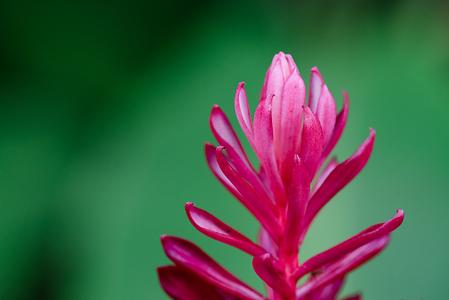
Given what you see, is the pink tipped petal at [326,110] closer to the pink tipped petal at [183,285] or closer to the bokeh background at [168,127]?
the pink tipped petal at [183,285]

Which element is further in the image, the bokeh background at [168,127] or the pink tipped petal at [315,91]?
the bokeh background at [168,127]

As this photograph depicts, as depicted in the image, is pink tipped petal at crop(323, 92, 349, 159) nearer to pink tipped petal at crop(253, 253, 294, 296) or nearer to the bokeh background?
pink tipped petal at crop(253, 253, 294, 296)

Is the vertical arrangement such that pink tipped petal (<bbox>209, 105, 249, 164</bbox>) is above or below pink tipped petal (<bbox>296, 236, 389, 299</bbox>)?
above

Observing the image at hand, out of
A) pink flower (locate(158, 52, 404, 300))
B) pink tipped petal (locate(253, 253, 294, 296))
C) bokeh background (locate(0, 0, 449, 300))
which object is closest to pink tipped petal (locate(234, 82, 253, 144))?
pink flower (locate(158, 52, 404, 300))

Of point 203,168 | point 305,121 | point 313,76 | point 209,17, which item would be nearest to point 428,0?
point 209,17

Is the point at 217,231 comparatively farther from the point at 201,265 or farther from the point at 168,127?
the point at 168,127

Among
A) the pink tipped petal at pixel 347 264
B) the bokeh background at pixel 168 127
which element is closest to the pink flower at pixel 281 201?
the pink tipped petal at pixel 347 264
